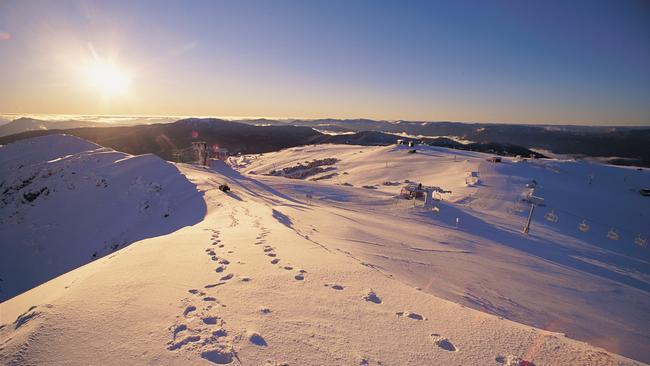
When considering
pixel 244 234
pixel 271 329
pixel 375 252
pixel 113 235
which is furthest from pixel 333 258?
pixel 113 235

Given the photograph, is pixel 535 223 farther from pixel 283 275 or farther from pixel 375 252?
pixel 283 275

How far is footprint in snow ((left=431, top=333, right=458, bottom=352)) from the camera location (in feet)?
12.8

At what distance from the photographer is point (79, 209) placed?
2766 centimetres

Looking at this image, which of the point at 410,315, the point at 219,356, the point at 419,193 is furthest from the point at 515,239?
the point at 219,356

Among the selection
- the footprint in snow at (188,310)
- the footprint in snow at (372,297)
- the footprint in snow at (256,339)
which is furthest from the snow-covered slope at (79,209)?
the footprint in snow at (256,339)

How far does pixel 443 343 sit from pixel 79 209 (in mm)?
33552

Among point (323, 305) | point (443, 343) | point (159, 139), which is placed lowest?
point (159, 139)

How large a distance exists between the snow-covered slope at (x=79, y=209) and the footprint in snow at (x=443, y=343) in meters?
18.0

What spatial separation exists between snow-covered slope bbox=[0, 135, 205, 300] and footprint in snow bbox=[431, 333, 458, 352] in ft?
59.1

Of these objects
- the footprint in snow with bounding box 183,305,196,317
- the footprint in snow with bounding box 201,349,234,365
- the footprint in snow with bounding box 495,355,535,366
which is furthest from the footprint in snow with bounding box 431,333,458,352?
the footprint in snow with bounding box 183,305,196,317

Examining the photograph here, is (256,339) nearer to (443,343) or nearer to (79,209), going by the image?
(443,343)

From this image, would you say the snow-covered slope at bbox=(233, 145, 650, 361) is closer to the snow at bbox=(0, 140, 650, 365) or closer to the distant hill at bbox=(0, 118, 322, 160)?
the snow at bbox=(0, 140, 650, 365)

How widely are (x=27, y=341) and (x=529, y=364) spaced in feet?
20.2

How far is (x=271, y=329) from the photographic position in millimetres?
4199
